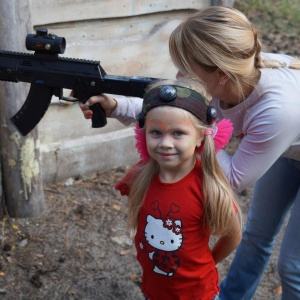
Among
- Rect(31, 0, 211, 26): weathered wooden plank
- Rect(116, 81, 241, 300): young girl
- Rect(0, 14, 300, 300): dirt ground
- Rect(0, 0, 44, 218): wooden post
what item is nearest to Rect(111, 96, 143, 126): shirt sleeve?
Rect(116, 81, 241, 300): young girl

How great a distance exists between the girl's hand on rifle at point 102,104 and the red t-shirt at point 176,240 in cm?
45

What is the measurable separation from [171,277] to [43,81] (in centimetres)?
101

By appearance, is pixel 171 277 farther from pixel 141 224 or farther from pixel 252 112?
pixel 252 112

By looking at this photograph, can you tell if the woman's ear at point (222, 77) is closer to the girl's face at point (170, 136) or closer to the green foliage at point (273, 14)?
the girl's face at point (170, 136)

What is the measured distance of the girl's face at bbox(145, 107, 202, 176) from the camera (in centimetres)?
212

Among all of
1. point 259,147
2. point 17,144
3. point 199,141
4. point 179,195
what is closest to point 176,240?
point 179,195

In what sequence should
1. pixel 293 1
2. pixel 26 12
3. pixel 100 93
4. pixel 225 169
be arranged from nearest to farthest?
pixel 225 169 → pixel 100 93 → pixel 26 12 → pixel 293 1

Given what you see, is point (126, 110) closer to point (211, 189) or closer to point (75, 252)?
point (211, 189)

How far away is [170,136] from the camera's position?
7.00 feet

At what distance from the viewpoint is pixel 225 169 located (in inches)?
93.6

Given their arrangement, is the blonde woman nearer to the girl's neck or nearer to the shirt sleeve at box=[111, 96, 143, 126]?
the shirt sleeve at box=[111, 96, 143, 126]

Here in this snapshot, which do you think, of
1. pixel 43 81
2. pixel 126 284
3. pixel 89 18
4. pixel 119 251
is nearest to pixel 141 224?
pixel 43 81

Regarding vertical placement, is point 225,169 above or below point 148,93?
below

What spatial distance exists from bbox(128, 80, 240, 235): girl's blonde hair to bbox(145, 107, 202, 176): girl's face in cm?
3
